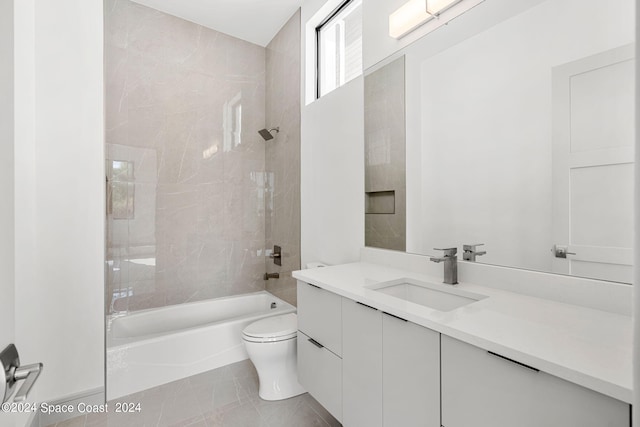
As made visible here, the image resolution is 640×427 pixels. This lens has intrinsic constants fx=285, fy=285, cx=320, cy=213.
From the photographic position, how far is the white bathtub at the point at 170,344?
1.83 meters

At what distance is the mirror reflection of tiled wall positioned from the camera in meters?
1.64

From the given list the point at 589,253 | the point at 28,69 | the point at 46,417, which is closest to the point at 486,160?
the point at 589,253

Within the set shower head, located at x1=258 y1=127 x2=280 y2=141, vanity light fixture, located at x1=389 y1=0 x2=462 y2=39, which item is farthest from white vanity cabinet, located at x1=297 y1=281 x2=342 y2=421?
shower head, located at x1=258 y1=127 x2=280 y2=141

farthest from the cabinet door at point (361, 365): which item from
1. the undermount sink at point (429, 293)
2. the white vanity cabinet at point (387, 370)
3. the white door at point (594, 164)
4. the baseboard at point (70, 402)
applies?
the baseboard at point (70, 402)

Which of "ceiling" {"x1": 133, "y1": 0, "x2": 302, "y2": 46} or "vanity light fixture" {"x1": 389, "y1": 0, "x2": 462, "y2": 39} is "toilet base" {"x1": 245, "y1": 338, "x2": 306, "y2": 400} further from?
"ceiling" {"x1": 133, "y1": 0, "x2": 302, "y2": 46}

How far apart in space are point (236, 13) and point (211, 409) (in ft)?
9.99

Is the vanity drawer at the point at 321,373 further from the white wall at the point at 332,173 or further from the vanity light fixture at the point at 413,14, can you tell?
the vanity light fixture at the point at 413,14

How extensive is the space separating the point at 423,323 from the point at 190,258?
91.5 inches

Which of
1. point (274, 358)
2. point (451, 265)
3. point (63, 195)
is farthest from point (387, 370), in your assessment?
point (63, 195)

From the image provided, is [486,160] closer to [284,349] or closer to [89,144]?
[284,349]

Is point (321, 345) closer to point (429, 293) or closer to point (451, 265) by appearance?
point (429, 293)

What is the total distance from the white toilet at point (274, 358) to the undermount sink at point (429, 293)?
0.77 meters

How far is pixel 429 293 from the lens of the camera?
131 centimetres

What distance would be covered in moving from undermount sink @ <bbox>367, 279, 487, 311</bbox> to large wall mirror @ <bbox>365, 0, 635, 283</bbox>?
0.21m
